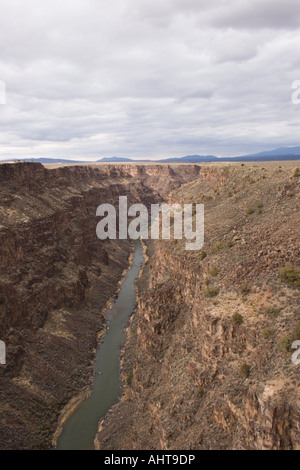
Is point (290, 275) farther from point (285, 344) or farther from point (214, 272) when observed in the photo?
point (214, 272)

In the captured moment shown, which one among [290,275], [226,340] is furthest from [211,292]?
[290,275]

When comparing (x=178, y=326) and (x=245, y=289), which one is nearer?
(x=245, y=289)

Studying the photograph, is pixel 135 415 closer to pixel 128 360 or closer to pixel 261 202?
pixel 128 360

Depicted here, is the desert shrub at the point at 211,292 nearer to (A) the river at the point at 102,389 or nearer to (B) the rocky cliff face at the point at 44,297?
(A) the river at the point at 102,389

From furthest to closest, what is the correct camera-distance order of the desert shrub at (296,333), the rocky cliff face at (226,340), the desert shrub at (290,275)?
the desert shrub at (290,275) → the desert shrub at (296,333) → the rocky cliff face at (226,340)

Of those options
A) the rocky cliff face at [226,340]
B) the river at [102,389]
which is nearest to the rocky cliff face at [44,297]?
the river at [102,389]

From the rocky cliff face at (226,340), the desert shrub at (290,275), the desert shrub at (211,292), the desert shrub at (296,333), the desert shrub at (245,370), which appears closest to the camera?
the rocky cliff face at (226,340)
